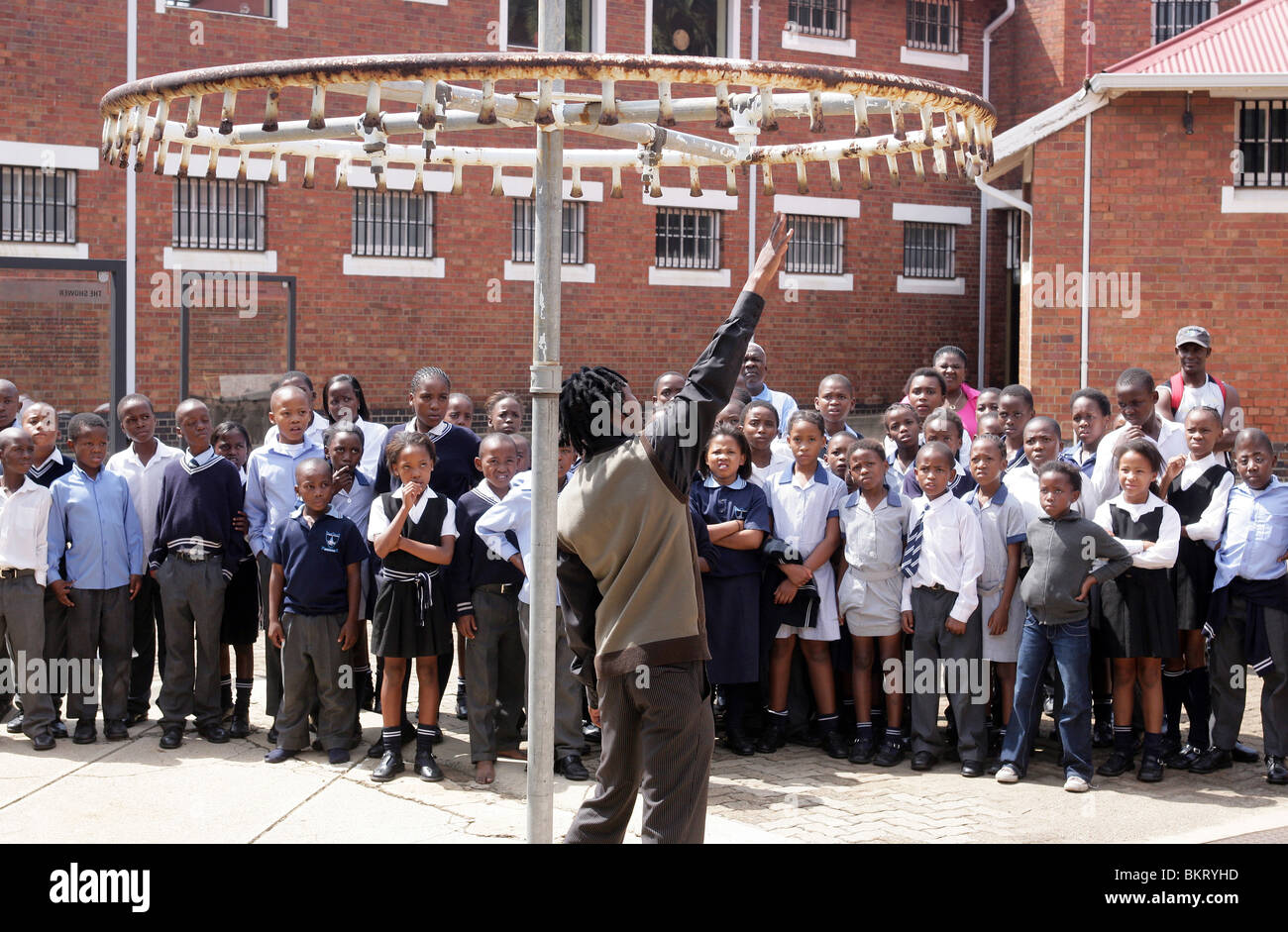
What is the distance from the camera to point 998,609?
6.79m

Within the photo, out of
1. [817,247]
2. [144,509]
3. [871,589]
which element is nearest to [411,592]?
[144,509]

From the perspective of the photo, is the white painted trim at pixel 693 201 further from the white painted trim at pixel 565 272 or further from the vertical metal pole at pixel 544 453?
the vertical metal pole at pixel 544 453

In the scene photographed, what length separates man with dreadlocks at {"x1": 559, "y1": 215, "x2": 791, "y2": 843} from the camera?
408 centimetres

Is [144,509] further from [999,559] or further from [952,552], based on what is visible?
[999,559]

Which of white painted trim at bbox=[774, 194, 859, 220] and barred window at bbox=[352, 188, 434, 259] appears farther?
white painted trim at bbox=[774, 194, 859, 220]

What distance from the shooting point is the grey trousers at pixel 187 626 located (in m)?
7.20

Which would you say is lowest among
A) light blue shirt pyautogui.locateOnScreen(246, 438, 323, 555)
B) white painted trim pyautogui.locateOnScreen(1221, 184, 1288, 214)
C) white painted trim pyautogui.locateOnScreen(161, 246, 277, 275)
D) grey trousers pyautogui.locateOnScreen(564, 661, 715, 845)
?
grey trousers pyautogui.locateOnScreen(564, 661, 715, 845)

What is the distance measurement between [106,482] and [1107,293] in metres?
9.45

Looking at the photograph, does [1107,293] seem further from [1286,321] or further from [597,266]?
[597,266]

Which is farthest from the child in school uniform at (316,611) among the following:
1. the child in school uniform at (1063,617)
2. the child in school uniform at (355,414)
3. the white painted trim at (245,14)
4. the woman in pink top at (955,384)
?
the white painted trim at (245,14)

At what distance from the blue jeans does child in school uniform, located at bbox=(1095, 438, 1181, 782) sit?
0.68 feet

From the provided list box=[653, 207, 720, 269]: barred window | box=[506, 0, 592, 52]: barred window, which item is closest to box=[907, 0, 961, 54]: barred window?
box=[653, 207, 720, 269]: barred window

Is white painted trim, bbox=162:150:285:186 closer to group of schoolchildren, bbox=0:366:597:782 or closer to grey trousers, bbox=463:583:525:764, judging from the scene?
group of schoolchildren, bbox=0:366:597:782

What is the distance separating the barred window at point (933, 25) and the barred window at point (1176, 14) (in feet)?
10.5
